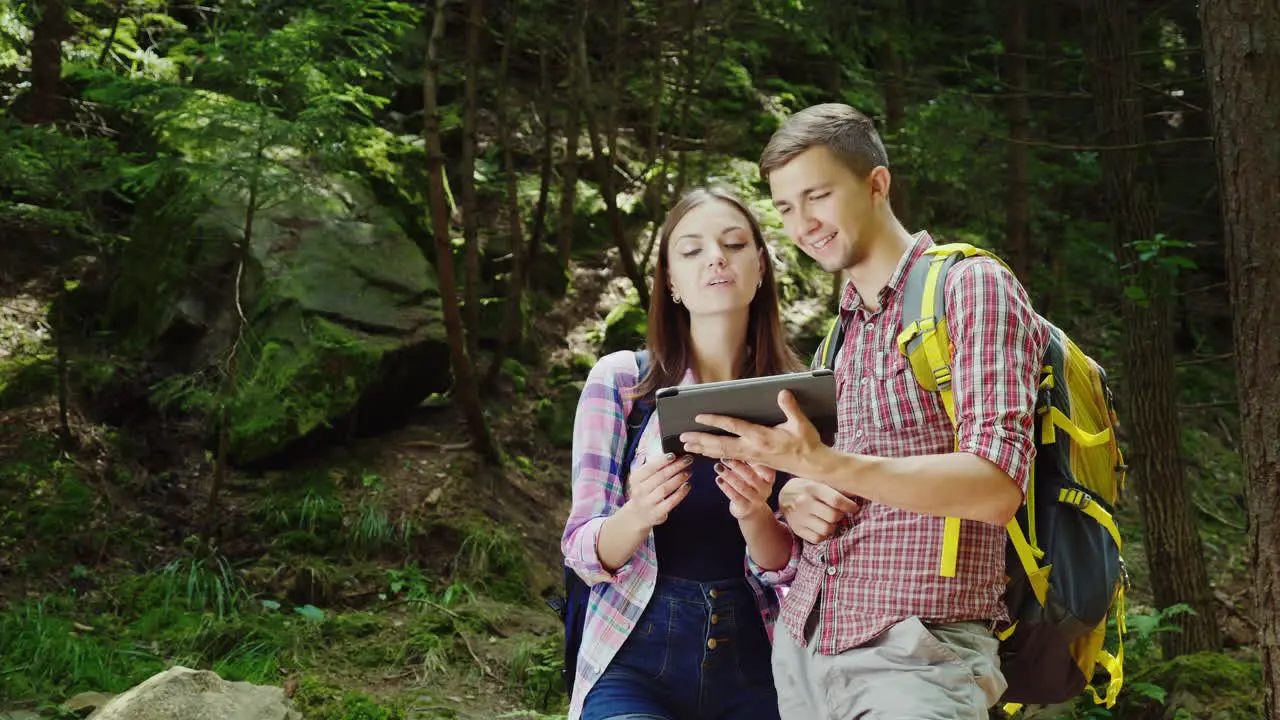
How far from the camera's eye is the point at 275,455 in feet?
25.8

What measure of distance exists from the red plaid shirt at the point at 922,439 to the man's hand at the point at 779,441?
0.26 metres

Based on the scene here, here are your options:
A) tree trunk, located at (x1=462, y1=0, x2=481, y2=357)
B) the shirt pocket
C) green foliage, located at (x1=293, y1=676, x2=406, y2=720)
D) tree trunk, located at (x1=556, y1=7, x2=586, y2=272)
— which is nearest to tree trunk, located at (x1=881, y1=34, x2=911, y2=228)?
tree trunk, located at (x1=556, y1=7, x2=586, y2=272)

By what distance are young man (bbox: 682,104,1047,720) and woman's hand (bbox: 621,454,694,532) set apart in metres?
0.21

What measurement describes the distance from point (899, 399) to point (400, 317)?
260 inches

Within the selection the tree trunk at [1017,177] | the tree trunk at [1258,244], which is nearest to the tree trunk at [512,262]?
the tree trunk at [1017,177]

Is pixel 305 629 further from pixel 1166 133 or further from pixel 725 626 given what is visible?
pixel 1166 133

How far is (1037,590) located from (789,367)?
1016mm

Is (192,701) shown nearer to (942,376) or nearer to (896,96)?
(942,376)

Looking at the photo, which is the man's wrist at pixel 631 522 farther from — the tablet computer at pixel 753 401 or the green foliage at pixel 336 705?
the green foliage at pixel 336 705

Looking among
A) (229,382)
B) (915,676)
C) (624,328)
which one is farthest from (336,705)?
(624,328)

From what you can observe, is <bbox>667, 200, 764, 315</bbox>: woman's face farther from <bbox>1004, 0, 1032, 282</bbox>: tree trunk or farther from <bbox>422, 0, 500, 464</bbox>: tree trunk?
<bbox>1004, 0, 1032, 282</bbox>: tree trunk

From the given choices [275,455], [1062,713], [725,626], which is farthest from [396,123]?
[725,626]

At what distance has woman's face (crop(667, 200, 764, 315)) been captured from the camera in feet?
9.83

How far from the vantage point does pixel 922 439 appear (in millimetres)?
2350
